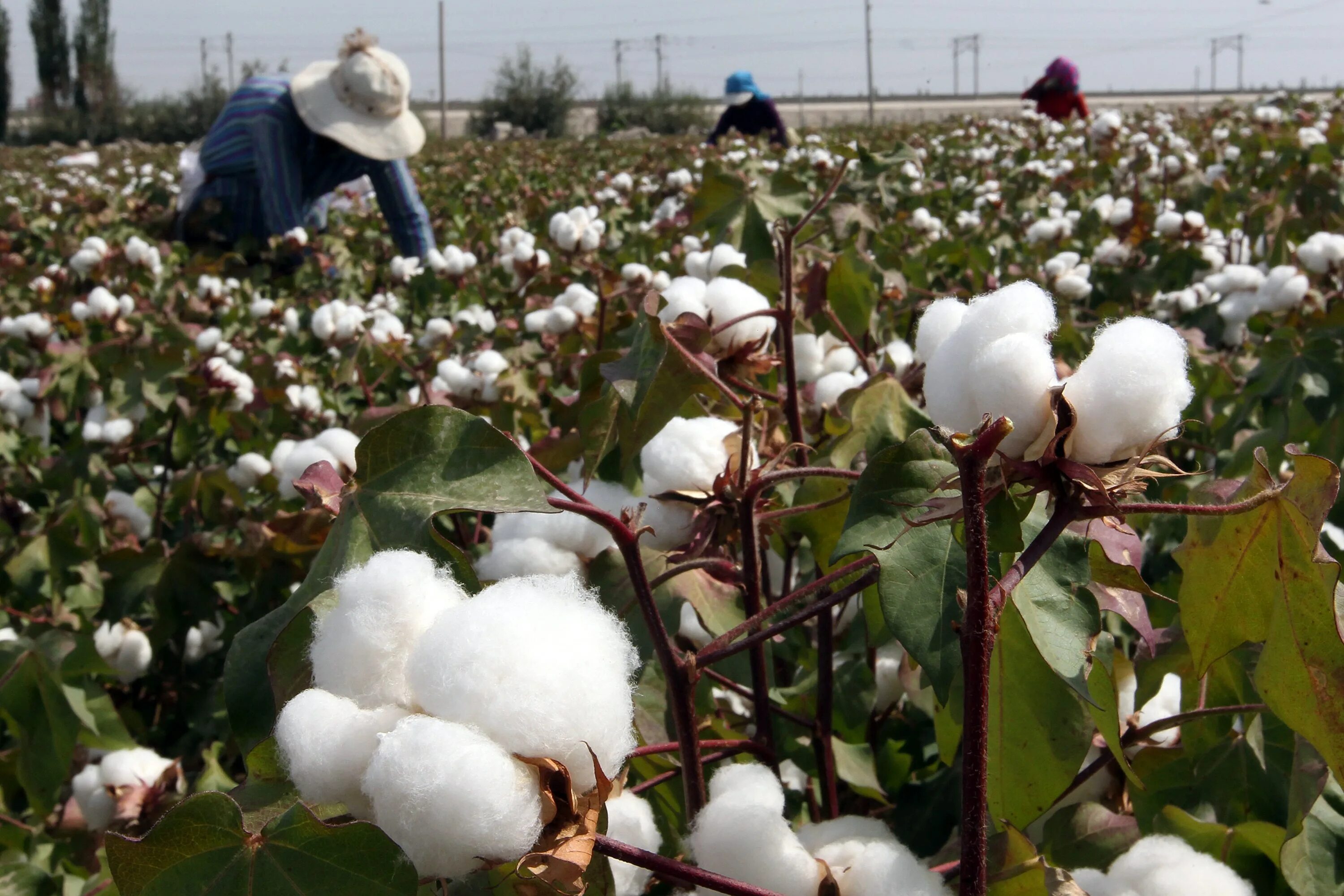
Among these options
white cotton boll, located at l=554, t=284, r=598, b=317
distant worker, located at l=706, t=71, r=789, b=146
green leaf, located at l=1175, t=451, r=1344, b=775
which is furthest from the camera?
distant worker, located at l=706, t=71, r=789, b=146

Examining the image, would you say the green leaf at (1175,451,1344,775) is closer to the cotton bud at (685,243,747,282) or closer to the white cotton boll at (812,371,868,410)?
the white cotton boll at (812,371,868,410)

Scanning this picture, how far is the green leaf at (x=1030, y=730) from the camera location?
2.22 ft

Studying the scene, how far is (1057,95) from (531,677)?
10.7 metres

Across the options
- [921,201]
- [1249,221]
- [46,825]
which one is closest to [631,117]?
[921,201]

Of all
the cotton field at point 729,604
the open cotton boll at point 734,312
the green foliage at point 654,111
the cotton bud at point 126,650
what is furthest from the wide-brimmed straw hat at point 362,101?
the green foliage at point 654,111

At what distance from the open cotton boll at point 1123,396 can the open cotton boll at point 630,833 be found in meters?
0.39

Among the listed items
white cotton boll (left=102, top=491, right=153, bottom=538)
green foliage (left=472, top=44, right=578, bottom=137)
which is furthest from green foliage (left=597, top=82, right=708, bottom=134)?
white cotton boll (left=102, top=491, right=153, bottom=538)

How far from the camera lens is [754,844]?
64cm

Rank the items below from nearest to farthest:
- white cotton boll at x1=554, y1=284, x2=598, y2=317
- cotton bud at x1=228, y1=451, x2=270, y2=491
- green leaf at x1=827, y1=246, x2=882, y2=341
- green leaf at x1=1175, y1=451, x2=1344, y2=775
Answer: green leaf at x1=1175, y1=451, x2=1344, y2=775 < green leaf at x1=827, y1=246, x2=882, y2=341 < white cotton boll at x1=554, y1=284, x2=598, y2=317 < cotton bud at x1=228, y1=451, x2=270, y2=491

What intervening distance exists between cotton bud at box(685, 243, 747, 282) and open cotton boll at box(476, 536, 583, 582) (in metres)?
0.48

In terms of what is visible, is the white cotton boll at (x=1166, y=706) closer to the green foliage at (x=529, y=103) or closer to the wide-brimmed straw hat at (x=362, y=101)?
the wide-brimmed straw hat at (x=362, y=101)

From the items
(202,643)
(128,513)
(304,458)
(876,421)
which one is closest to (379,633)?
(876,421)

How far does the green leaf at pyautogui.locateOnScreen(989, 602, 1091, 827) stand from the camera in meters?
0.68

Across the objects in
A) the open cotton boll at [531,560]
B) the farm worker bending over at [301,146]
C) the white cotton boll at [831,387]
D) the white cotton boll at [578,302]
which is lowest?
the open cotton boll at [531,560]
